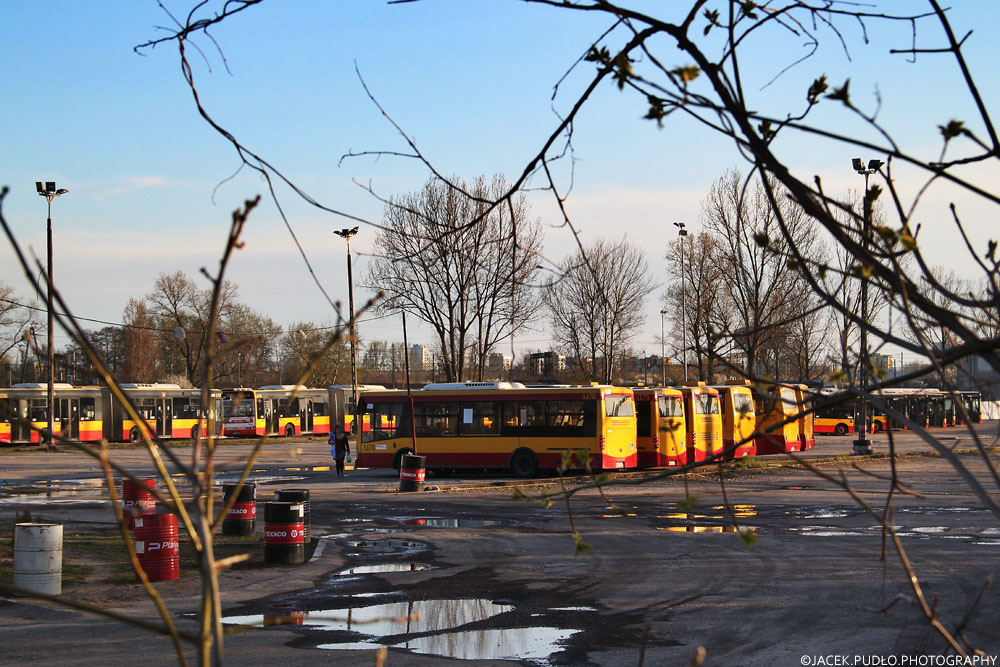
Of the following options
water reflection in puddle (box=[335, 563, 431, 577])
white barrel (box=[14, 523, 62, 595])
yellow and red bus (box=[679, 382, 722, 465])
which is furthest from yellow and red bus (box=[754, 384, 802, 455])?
yellow and red bus (box=[679, 382, 722, 465])

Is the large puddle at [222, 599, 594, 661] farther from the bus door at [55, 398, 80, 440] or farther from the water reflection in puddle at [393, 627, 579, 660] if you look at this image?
Result: the bus door at [55, 398, 80, 440]

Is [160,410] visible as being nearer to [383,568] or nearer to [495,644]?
[383,568]

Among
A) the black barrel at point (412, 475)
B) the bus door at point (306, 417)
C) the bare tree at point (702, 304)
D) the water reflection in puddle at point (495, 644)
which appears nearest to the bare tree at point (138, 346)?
the bus door at point (306, 417)

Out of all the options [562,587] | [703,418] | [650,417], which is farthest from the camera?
[703,418]

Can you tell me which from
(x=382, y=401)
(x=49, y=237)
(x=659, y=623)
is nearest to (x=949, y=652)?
(x=659, y=623)

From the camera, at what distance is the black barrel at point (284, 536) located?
1404cm

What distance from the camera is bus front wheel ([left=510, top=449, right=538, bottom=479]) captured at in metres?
29.9

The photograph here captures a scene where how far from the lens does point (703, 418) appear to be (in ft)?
114

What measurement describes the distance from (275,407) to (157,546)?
3594cm

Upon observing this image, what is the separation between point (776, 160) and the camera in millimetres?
2043

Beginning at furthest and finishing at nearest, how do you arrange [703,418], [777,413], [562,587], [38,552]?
[703,418] → [562,587] → [38,552] → [777,413]

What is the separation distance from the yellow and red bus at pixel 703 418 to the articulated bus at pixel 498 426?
306 cm

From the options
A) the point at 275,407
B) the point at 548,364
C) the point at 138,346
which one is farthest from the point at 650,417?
the point at 138,346

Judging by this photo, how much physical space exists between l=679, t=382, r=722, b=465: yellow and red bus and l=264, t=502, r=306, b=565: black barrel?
66.0ft
